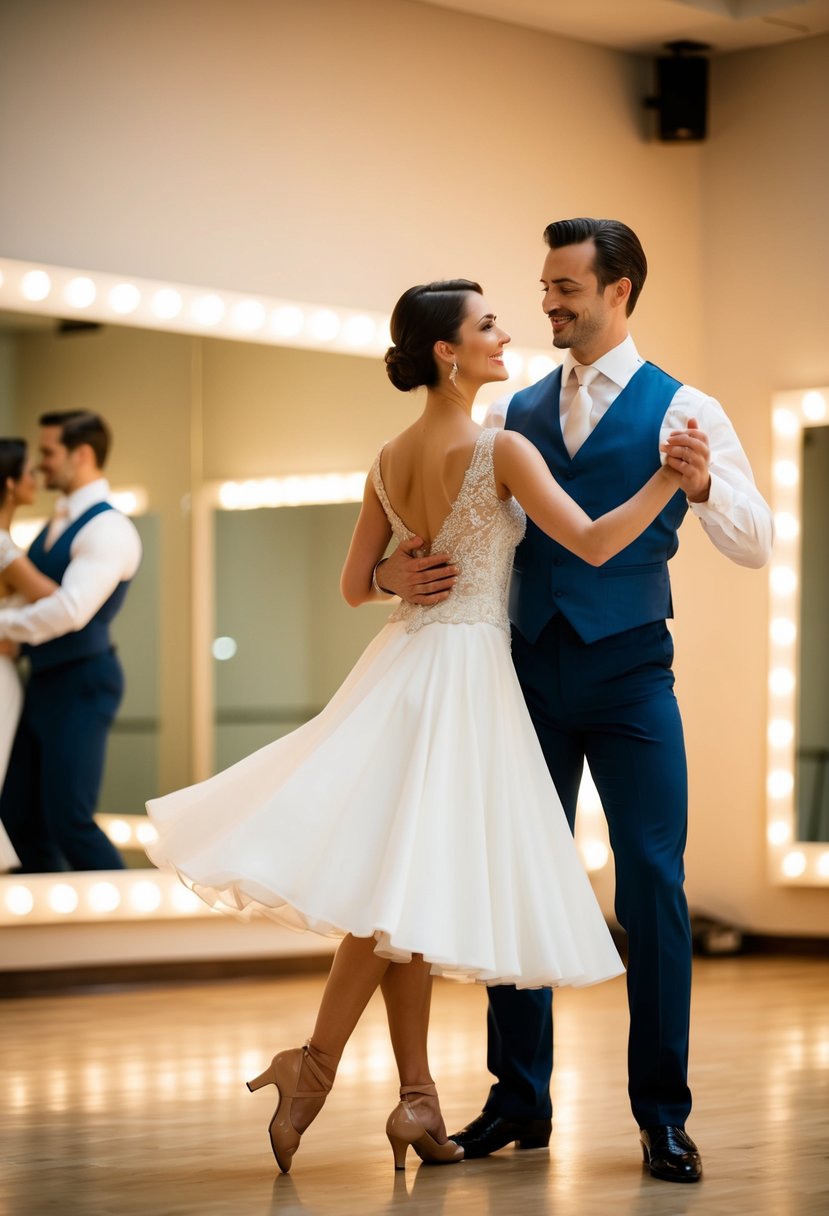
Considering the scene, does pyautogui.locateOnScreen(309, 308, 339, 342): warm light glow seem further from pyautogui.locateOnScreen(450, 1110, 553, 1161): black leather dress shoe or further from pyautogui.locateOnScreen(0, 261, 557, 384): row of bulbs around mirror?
pyautogui.locateOnScreen(450, 1110, 553, 1161): black leather dress shoe

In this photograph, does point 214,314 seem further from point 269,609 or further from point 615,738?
point 615,738

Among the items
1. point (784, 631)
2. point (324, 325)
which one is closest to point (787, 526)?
point (784, 631)

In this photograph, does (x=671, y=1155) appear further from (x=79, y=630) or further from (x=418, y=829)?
(x=79, y=630)

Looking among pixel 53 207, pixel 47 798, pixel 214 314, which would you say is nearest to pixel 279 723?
pixel 47 798

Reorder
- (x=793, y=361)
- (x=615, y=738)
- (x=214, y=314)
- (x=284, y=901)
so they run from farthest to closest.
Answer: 1. (x=793, y=361)
2. (x=214, y=314)
3. (x=615, y=738)
4. (x=284, y=901)

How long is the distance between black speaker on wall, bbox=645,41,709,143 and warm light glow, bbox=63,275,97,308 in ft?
6.65

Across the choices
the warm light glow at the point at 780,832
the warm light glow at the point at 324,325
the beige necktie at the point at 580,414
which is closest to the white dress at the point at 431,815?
the beige necktie at the point at 580,414

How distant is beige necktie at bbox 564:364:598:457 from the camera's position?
2762 millimetres

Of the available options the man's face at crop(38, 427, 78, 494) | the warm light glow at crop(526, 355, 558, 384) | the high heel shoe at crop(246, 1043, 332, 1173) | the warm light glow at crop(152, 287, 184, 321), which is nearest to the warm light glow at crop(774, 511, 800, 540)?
the warm light glow at crop(526, 355, 558, 384)

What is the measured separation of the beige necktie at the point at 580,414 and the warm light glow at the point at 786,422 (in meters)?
2.56

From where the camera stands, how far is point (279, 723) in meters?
4.79

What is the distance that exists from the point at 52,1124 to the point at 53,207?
2.37m

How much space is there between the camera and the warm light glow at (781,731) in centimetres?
520

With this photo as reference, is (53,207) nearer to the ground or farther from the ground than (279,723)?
farther from the ground
